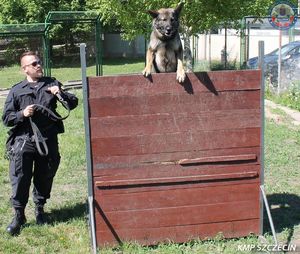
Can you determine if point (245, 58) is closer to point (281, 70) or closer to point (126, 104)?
point (281, 70)

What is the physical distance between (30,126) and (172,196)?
159 cm

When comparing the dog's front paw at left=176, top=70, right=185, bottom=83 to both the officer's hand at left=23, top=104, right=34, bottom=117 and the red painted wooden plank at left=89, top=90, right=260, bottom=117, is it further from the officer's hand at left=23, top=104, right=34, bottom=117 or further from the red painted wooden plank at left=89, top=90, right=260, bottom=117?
the officer's hand at left=23, top=104, right=34, bottom=117

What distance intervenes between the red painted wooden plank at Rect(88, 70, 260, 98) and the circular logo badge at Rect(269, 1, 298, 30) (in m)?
9.11

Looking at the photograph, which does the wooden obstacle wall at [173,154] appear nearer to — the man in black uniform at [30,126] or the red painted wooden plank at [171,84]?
the red painted wooden plank at [171,84]

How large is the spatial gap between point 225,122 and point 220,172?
48cm

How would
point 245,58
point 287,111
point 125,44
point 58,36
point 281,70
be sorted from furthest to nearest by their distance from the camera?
1. point 125,44
2. point 58,36
3. point 245,58
4. point 281,70
5. point 287,111

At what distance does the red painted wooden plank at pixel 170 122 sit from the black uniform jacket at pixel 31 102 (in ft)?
2.16

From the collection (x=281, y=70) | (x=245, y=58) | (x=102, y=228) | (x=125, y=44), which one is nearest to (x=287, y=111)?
(x=281, y=70)

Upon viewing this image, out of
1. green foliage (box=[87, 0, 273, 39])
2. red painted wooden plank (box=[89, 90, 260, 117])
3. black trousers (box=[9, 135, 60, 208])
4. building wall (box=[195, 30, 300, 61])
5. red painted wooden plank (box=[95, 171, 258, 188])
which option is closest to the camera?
red painted wooden plank (box=[89, 90, 260, 117])

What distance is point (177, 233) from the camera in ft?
16.4

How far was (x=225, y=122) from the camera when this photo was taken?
4.90 m

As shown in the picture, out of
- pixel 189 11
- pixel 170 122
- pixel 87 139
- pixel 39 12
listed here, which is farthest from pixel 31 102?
pixel 39 12

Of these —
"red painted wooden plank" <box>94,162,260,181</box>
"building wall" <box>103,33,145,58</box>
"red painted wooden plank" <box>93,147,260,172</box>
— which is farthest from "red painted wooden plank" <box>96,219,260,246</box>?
"building wall" <box>103,33,145,58</box>

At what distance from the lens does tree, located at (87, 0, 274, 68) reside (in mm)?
11745
